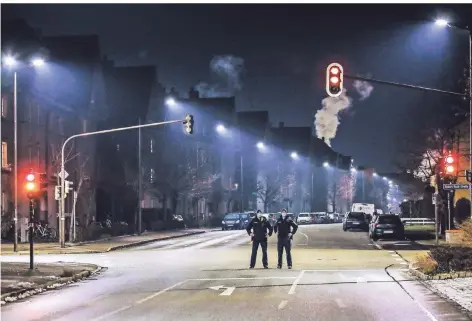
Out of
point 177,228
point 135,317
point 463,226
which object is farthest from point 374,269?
point 177,228

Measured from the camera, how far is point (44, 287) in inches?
745

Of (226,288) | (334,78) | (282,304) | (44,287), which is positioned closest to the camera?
(282,304)

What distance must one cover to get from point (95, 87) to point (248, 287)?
143ft

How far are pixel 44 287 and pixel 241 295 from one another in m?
5.33

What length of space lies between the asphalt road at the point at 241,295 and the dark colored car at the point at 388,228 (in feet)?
57.8

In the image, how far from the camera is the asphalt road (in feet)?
44.7

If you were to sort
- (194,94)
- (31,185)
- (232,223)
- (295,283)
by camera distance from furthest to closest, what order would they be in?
(194,94) → (232,223) → (31,185) → (295,283)

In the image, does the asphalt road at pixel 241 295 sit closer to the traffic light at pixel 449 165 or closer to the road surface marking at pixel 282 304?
the road surface marking at pixel 282 304

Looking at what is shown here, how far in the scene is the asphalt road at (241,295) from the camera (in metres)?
13.6

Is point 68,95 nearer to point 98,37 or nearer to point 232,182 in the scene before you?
point 98,37

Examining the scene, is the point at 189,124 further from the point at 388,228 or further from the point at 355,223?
the point at 355,223

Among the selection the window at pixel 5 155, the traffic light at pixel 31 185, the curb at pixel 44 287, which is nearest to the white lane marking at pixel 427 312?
the curb at pixel 44 287

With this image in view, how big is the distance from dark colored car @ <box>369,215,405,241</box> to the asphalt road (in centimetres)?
1762

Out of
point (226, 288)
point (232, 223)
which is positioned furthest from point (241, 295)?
point (232, 223)
